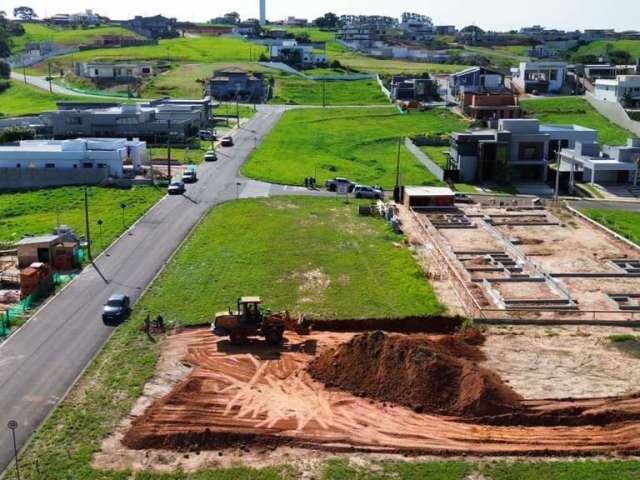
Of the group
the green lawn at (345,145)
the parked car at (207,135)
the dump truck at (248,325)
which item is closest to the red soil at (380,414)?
the dump truck at (248,325)

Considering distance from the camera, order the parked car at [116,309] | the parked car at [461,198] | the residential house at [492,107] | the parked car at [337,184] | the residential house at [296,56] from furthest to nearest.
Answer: the residential house at [296,56]
the residential house at [492,107]
the parked car at [337,184]
the parked car at [461,198]
the parked car at [116,309]

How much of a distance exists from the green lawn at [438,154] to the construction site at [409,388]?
120 ft

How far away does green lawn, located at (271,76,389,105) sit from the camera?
401ft

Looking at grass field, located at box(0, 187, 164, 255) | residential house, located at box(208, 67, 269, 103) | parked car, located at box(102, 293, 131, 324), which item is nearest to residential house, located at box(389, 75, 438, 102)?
residential house, located at box(208, 67, 269, 103)

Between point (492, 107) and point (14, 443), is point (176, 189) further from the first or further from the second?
point (492, 107)

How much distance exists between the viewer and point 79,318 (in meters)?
33.4

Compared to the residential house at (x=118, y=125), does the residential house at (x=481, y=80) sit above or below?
above

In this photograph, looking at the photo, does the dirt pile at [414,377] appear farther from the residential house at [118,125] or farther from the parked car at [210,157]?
the residential house at [118,125]

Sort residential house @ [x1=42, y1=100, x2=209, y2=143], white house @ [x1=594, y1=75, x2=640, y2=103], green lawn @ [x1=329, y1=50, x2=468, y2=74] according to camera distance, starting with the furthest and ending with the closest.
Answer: green lawn @ [x1=329, y1=50, x2=468, y2=74] < white house @ [x1=594, y1=75, x2=640, y2=103] < residential house @ [x1=42, y1=100, x2=209, y2=143]

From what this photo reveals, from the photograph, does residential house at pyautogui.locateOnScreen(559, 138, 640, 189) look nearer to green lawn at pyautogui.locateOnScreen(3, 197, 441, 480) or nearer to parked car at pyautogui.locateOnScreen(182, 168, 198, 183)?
green lawn at pyautogui.locateOnScreen(3, 197, 441, 480)

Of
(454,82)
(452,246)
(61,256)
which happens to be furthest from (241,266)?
(454,82)

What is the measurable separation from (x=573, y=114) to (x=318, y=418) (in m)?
93.0

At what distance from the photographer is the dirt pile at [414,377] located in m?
25.8

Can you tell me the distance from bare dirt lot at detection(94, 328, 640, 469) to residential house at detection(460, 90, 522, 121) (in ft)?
252
